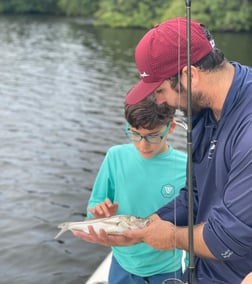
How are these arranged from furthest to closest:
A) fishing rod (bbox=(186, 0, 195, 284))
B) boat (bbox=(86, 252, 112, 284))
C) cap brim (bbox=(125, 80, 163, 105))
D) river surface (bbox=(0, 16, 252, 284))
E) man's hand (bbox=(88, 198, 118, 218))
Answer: river surface (bbox=(0, 16, 252, 284)) → boat (bbox=(86, 252, 112, 284)) → man's hand (bbox=(88, 198, 118, 218)) → cap brim (bbox=(125, 80, 163, 105)) → fishing rod (bbox=(186, 0, 195, 284))

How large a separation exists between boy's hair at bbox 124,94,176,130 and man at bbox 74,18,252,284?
1.36 ft

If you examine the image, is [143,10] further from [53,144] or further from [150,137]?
[150,137]

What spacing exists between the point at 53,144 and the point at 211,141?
992cm

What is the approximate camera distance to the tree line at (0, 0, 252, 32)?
4212 cm

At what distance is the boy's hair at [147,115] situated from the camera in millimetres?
3170

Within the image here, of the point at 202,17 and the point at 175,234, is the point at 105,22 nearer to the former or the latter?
the point at 202,17

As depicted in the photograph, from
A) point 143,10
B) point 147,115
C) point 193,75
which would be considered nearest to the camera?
point 193,75

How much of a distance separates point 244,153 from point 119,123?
11734 millimetres

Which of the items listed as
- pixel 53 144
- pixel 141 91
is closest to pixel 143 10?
pixel 53 144

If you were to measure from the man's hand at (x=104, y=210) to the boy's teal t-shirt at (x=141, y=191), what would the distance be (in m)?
0.21

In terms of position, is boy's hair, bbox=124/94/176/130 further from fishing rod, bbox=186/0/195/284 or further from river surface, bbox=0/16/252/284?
river surface, bbox=0/16/252/284

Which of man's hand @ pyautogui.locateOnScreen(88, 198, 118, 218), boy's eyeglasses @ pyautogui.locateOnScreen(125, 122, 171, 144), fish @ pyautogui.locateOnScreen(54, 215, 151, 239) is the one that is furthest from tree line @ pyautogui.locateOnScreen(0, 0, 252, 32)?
fish @ pyautogui.locateOnScreen(54, 215, 151, 239)

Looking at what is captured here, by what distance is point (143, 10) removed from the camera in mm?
48125

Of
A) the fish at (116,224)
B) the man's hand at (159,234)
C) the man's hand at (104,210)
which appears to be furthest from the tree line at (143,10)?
the man's hand at (159,234)
